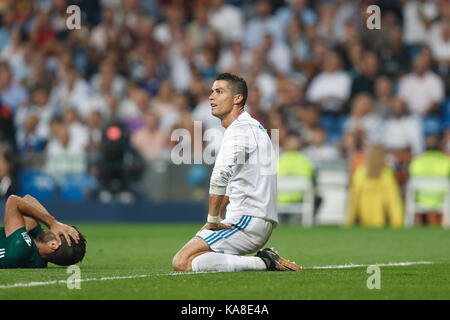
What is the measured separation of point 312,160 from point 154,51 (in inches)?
205

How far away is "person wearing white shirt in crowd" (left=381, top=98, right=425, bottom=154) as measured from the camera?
69.8 ft

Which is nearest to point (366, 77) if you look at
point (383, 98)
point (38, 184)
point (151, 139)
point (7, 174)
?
point (383, 98)

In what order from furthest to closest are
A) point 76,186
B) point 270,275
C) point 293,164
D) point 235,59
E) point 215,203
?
1. point 235,59
2. point 293,164
3. point 76,186
4. point 215,203
5. point 270,275

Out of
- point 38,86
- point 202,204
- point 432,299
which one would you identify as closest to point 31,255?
point 432,299

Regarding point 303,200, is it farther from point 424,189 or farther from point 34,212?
point 34,212

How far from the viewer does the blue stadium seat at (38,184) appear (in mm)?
20766

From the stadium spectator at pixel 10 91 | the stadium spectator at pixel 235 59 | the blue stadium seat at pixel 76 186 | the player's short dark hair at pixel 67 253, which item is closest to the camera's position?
the player's short dark hair at pixel 67 253

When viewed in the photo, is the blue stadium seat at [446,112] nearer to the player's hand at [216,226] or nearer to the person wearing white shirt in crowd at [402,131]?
the person wearing white shirt in crowd at [402,131]

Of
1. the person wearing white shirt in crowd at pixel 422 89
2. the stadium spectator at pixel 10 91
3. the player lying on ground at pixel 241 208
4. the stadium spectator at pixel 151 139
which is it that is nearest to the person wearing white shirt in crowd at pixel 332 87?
the person wearing white shirt in crowd at pixel 422 89

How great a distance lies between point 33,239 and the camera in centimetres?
1038

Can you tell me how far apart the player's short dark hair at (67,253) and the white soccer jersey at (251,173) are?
1514 mm

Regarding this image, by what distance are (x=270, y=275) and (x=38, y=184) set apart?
38.7 feet

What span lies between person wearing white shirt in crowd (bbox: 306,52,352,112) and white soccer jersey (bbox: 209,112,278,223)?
39.3 feet

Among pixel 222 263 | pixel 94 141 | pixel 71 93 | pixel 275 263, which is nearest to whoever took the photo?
pixel 222 263
